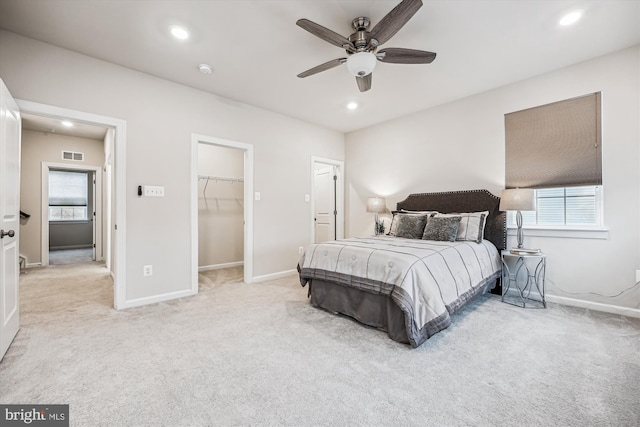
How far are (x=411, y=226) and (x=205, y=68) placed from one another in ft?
10.3

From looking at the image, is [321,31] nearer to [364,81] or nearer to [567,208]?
[364,81]

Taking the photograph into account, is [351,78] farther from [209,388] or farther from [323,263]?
[209,388]

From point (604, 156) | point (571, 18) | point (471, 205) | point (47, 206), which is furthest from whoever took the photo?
point (47, 206)

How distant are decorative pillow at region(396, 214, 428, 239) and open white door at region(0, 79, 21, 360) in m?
3.81

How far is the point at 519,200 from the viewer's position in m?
3.02

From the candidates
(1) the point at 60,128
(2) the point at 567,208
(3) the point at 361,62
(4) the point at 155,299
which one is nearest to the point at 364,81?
(3) the point at 361,62

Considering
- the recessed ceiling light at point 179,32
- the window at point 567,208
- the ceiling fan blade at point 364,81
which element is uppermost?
the recessed ceiling light at point 179,32

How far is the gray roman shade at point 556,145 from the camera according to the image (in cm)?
291

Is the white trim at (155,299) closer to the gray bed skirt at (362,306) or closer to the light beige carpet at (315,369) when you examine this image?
the light beige carpet at (315,369)

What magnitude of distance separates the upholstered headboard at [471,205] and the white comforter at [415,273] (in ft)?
→ 1.28

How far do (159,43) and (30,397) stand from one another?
2875mm

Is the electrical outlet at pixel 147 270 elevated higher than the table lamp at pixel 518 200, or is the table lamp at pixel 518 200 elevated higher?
the table lamp at pixel 518 200

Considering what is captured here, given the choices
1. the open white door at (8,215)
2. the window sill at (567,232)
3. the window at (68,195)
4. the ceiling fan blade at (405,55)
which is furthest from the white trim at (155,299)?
the window at (68,195)

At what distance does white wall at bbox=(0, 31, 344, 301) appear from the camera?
2.63 metres
